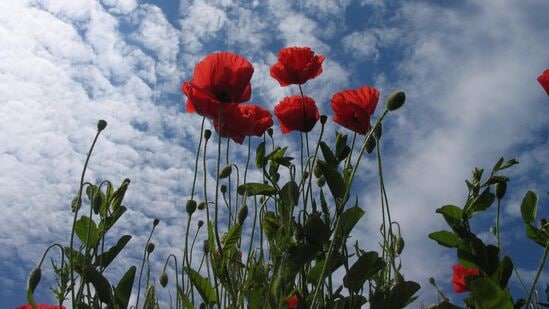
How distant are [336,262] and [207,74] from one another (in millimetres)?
912

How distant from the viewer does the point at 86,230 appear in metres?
2.16

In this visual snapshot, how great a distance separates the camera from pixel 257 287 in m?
2.17

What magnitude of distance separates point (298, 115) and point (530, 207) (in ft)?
3.64

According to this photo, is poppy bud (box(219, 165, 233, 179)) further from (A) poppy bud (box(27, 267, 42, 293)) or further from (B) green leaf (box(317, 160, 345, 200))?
(A) poppy bud (box(27, 267, 42, 293))

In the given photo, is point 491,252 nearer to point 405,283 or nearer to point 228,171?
point 405,283

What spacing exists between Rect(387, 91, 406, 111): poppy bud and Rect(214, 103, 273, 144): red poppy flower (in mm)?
654

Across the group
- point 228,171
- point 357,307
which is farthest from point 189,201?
point 357,307

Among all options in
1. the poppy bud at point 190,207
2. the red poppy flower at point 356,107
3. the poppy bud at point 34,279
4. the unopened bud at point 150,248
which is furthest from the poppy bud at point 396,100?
the unopened bud at point 150,248

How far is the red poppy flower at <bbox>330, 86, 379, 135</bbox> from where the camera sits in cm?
245

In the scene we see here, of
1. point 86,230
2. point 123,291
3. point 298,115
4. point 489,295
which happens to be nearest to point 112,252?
point 86,230

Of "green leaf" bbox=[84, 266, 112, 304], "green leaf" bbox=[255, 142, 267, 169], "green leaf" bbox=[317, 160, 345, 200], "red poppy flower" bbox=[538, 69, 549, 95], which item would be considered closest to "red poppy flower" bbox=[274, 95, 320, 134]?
"green leaf" bbox=[255, 142, 267, 169]

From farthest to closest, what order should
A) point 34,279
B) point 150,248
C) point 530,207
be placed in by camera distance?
point 150,248, point 530,207, point 34,279

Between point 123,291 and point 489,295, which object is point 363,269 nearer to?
point 489,295

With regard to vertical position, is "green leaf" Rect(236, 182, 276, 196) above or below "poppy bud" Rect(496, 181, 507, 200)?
below
